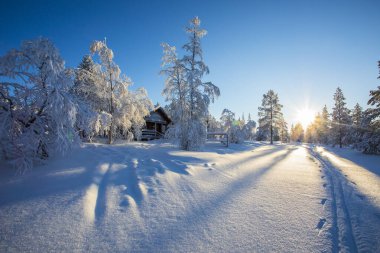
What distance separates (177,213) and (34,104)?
5.12 metres

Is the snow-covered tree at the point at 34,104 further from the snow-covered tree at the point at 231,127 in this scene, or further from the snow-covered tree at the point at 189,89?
the snow-covered tree at the point at 231,127

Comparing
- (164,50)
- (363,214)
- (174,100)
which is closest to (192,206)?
(363,214)

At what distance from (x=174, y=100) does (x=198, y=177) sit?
7491 millimetres

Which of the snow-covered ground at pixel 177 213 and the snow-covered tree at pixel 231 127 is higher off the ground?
the snow-covered tree at pixel 231 127

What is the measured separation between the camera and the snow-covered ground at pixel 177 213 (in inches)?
91.8

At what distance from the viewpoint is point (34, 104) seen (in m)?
4.98

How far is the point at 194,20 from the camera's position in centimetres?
1201

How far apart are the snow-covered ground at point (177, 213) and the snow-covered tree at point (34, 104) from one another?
717mm

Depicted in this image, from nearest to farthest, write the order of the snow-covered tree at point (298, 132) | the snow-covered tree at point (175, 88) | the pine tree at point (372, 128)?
1. the snow-covered tree at point (175, 88)
2. the pine tree at point (372, 128)
3. the snow-covered tree at point (298, 132)

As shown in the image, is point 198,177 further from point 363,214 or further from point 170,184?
point 363,214

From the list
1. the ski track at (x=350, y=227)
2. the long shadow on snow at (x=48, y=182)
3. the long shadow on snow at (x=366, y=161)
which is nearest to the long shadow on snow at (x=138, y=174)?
the long shadow on snow at (x=48, y=182)

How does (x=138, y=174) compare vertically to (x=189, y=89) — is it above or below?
below

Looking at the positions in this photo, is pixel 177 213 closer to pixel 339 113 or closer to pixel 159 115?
pixel 159 115

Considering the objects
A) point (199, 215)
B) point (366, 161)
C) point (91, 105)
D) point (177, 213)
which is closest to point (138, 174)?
point (177, 213)
